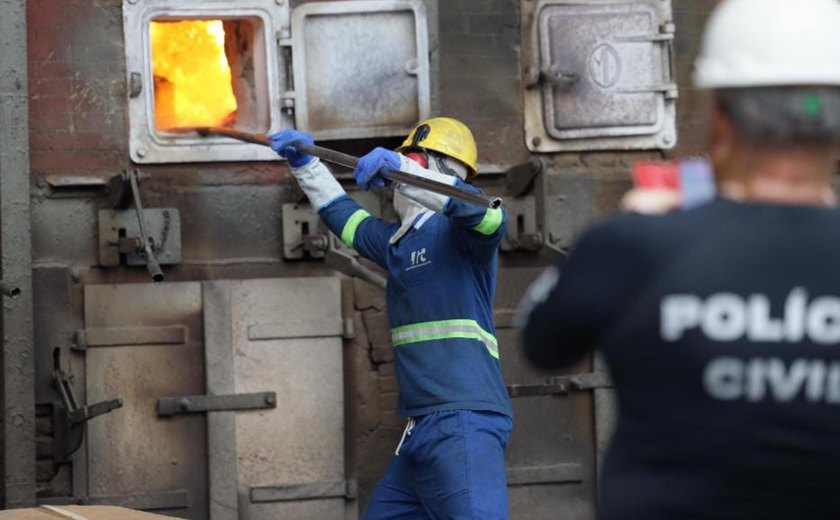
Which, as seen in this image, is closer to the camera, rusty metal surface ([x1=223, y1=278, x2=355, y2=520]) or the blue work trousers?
the blue work trousers

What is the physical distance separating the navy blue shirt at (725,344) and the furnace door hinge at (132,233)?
4.34m

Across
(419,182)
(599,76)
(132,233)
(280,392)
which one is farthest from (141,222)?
(599,76)

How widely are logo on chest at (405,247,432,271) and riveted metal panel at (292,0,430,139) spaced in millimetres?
1372

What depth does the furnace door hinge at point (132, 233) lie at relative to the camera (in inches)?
254

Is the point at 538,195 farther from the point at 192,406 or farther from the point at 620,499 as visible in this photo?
the point at 620,499

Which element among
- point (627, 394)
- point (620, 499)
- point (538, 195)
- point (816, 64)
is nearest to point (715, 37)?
point (816, 64)

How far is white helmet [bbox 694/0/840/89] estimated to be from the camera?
7.31 feet

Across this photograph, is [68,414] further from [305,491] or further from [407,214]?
[407,214]

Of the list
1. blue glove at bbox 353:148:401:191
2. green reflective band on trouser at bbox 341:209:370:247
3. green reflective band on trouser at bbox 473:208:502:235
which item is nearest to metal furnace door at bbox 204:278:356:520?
green reflective band on trouser at bbox 341:209:370:247

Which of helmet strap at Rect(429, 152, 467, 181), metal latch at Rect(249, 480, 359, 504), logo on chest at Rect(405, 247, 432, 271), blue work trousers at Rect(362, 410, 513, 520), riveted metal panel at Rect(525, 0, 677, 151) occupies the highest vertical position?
riveted metal panel at Rect(525, 0, 677, 151)

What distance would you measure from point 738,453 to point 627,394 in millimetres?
178

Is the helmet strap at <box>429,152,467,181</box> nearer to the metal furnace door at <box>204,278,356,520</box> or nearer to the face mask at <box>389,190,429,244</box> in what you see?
the face mask at <box>389,190,429,244</box>

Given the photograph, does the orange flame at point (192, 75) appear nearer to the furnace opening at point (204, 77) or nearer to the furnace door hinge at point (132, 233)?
the furnace opening at point (204, 77)

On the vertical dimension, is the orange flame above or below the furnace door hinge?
above
